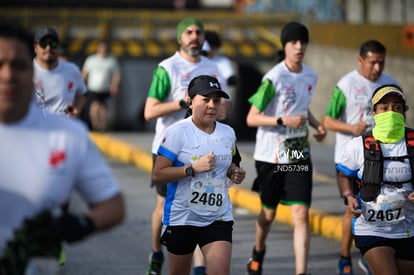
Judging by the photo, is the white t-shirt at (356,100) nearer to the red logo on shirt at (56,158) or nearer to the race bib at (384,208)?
the race bib at (384,208)

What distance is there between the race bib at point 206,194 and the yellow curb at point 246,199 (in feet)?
3.51

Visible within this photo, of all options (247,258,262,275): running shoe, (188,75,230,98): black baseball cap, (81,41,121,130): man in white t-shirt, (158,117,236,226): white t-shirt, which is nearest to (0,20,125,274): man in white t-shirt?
(158,117,236,226): white t-shirt

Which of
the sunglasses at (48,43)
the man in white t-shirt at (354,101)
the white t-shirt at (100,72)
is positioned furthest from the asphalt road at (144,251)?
the white t-shirt at (100,72)

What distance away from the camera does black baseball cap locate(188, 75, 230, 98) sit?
7853 millimetres

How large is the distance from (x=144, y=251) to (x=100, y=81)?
12755 millimetres

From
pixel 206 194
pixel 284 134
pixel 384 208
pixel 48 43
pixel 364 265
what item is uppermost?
pixel 48 43

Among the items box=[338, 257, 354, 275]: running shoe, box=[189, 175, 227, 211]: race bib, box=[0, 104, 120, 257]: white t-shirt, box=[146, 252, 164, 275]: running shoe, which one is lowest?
box=[338, 257, 354, 275]: running shoe

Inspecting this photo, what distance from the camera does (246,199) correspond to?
14.7 meters

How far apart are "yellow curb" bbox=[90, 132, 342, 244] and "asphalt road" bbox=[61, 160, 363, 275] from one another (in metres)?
0.11

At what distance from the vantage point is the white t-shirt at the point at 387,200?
7.70 m

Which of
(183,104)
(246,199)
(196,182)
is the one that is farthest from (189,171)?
(246,199)

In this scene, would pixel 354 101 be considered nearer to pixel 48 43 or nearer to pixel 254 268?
pixel 254 268

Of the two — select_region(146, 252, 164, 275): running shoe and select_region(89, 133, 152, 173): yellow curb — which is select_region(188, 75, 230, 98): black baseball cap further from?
select_region(89, 133, 152, 173): yellow curb

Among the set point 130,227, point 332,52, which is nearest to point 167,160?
point 130,227
